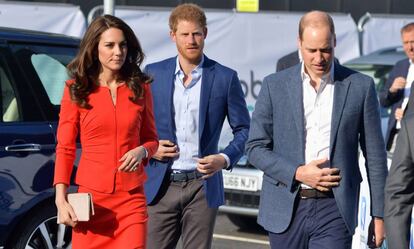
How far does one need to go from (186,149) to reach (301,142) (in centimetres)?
90

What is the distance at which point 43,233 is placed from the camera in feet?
22.5

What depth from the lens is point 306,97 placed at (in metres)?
4.96

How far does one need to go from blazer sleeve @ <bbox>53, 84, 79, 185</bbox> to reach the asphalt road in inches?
161

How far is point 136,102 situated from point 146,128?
166 millimetres

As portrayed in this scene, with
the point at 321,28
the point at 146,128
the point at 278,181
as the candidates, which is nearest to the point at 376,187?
the point at 278,181

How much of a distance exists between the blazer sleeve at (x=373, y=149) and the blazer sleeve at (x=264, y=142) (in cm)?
37

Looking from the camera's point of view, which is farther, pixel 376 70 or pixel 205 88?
pixel 376 70

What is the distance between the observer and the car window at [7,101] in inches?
263

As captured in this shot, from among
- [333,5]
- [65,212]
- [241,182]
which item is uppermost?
[333,5]

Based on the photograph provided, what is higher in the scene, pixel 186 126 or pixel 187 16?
pixel 187 16

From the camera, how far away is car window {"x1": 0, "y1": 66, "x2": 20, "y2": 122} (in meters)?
6.69

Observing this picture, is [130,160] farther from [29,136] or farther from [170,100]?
[29,136]

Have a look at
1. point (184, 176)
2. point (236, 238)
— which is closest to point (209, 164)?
point (184, 176)

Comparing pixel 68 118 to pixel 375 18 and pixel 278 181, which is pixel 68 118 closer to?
pixel 278 181
